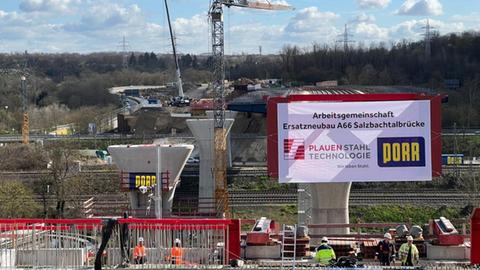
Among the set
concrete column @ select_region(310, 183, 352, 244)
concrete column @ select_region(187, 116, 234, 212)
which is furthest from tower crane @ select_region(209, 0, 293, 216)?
concrete column @ select_region(310, 183, 352, 244)

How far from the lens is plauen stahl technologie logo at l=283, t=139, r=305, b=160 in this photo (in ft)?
67.8

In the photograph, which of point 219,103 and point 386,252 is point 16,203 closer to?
point 219,103

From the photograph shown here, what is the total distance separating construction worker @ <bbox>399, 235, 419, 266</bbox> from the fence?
3771 mm

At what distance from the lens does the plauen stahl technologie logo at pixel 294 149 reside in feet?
67.8

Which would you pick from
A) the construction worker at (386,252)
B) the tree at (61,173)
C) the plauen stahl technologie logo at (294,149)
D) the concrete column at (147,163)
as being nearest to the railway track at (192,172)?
the tree at (61,173)

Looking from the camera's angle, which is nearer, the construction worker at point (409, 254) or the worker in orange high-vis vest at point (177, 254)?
the construction worker at point (409, 254)

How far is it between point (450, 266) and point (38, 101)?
12256 centimetres

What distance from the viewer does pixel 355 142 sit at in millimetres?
20656

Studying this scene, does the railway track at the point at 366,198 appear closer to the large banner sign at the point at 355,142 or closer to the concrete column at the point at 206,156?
the concrete column at the point at 206,156

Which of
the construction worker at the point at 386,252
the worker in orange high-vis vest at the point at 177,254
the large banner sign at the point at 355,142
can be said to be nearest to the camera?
the worker in orange high-vis vest at the point at 177,254

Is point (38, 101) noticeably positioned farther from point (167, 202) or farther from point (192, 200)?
point (167, 202)

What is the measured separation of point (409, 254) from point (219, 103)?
113 ft

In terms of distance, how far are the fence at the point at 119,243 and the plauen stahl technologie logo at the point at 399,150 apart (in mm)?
5301

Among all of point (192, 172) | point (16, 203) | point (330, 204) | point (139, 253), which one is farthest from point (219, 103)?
point (139, 253)
